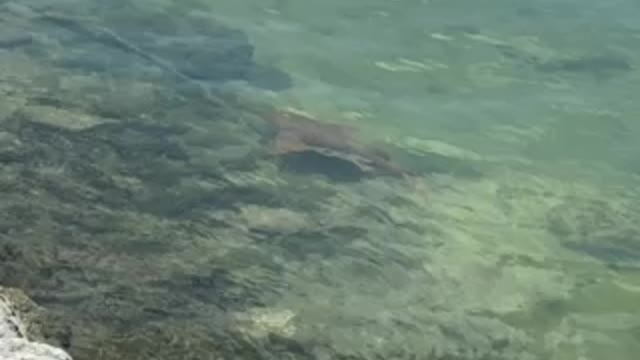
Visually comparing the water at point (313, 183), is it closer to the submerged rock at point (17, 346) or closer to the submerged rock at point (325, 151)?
the submerged rock at point (325, 151)

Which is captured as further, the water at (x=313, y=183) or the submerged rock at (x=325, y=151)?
the submerged rock at (x=325, y=151)

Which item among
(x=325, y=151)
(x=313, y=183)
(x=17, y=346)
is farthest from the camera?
(x=325, y=151)

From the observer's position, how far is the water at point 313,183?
776 centimetres

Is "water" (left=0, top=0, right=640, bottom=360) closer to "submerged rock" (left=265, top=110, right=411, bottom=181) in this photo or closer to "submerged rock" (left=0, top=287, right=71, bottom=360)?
"submerged rock" (left=265, top=110, right=411, bottom=181)

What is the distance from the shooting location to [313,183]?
10555 millimetres

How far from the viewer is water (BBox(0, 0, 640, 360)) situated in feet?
25.5

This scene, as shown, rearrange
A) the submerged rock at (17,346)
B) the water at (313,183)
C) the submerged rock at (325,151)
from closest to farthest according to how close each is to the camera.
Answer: the submerged rock at (17,346)
the water at (313,183)
the submerged rock at (325,151)

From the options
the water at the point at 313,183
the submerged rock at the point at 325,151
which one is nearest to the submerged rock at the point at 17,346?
the water at the point at 313,183

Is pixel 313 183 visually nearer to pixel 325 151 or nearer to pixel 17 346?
pixel 325 151

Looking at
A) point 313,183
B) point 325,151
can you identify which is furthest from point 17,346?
point 325,151

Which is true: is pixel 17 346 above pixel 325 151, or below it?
above

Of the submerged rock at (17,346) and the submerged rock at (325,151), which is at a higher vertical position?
the submerged rock at (17,346)

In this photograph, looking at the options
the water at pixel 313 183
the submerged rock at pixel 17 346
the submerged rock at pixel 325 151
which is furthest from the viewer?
the submerged rock at pixel 325 151

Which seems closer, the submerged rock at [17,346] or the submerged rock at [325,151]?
the submerged rock at [17,346]
